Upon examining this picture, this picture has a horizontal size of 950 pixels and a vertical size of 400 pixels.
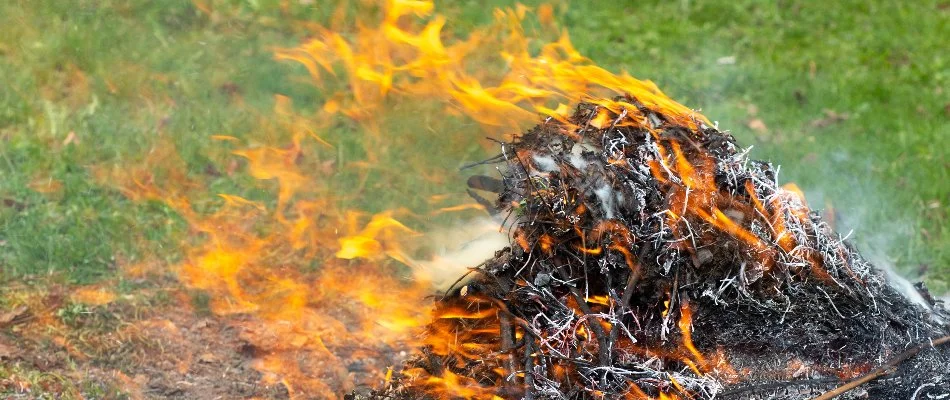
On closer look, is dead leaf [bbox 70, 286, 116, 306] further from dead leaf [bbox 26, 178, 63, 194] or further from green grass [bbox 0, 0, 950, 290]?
dead leaf [bbox 26, 178, 63, 194]

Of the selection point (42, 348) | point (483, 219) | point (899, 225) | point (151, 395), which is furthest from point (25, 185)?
point (899, 225)

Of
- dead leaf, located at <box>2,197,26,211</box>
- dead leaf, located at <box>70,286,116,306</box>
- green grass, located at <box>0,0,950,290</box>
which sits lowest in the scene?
dead leaf, located at <box>70,286,116,306</box>

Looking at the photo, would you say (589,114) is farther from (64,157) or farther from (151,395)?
(64,157)

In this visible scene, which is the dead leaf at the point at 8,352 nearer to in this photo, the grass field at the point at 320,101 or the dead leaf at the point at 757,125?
the grass field at the point at 320,101

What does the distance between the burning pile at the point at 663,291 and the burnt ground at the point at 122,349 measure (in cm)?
169

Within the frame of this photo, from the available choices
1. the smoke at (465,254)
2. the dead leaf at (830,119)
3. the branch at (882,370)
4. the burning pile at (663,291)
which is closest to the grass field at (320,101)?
the dead leaf at (830,119)

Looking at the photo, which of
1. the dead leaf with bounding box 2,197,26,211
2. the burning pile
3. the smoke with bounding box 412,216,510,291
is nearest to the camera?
the burning pile

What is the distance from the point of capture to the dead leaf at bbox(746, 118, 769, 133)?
6.14 m

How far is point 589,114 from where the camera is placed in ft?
9.45

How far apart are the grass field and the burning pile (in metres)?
1.58

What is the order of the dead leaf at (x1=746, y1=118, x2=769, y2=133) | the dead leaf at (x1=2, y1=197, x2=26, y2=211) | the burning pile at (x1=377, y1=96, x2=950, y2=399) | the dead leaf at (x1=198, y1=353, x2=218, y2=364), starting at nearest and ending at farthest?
the burning pile at (x1=377, y1=96, x2=950, y2=399)
the dead leaf at (x1=198, y1=353, x2=218, y2=364)
the dead leaf at (x1=2, y1=197, x2=26, y2=211)
the dead leaf at (x1=746, y1=118, x2=769, y2=133)

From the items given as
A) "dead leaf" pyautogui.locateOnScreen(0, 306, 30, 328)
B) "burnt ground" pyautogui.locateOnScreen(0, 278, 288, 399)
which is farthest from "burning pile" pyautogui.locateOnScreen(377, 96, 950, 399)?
"dead leaf" pyautogui.locateOnScreen(0, 306, 30, 328)

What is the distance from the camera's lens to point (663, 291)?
2678 mm

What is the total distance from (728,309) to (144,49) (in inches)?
186
